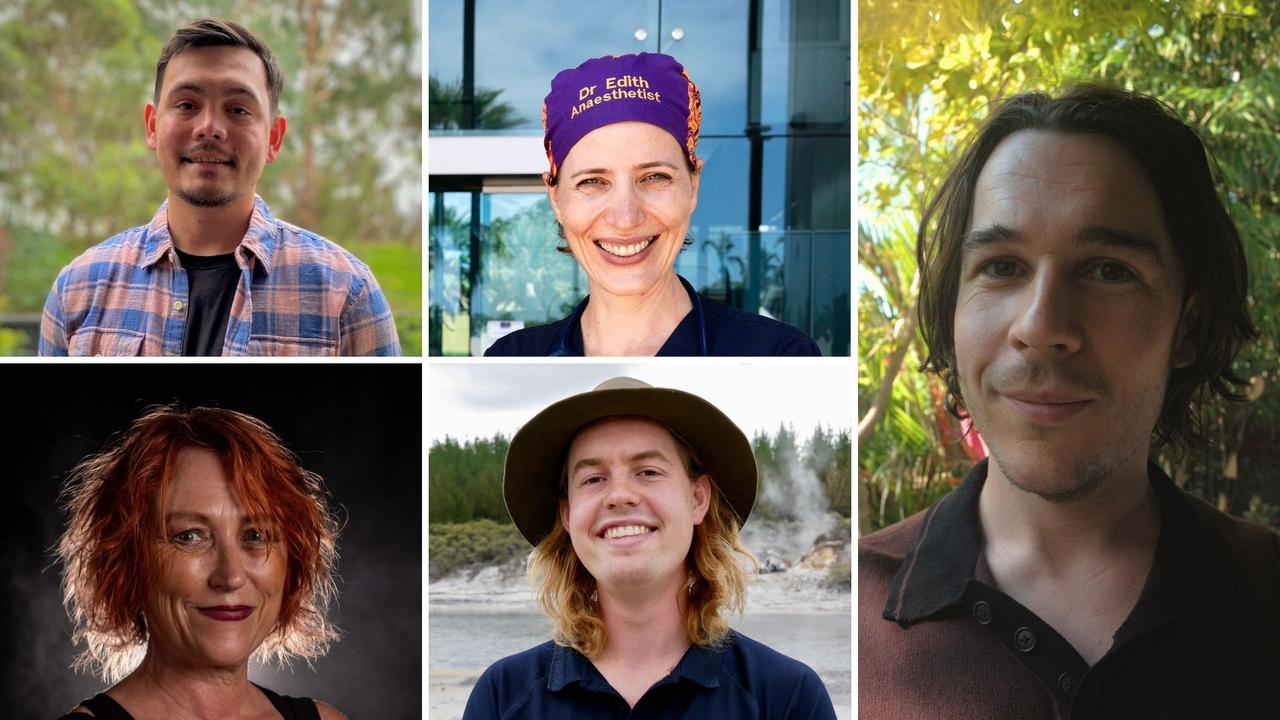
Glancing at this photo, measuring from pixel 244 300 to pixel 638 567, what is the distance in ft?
3.96

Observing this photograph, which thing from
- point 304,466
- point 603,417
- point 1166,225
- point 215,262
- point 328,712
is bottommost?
point 328,712

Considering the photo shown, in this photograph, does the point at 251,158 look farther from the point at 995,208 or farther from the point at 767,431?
the point at 995,208

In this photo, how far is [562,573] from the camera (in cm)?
315

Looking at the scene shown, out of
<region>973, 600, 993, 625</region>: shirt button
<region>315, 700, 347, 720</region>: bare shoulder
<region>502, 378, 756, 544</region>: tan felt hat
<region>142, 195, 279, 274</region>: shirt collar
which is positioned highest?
<region>142, 195, 279, 274</region>: shirt collar

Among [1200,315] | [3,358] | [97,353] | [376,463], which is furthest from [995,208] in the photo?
[3,358]

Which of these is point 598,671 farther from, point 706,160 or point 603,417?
point 706,160

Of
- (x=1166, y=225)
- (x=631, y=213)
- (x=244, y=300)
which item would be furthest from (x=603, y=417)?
(x=1166, y=225)

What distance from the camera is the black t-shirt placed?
3.09 meters

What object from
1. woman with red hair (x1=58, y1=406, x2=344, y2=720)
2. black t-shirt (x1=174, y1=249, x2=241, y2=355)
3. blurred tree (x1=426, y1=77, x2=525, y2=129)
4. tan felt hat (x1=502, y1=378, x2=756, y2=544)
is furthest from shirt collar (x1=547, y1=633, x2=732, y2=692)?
blurred tree (x1=426, y1=77, x2=525, y2=129)

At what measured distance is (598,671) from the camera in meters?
3.06

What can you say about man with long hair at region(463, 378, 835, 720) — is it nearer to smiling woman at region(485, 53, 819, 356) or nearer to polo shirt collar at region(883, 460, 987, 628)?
smiling woman at region(485, 53, 819, 356)

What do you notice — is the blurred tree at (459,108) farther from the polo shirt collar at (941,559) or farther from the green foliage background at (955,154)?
the polo shirt collar at (941,559)

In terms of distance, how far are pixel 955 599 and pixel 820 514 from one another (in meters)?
0.41

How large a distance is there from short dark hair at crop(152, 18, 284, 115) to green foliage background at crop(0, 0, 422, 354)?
0.04 meters
